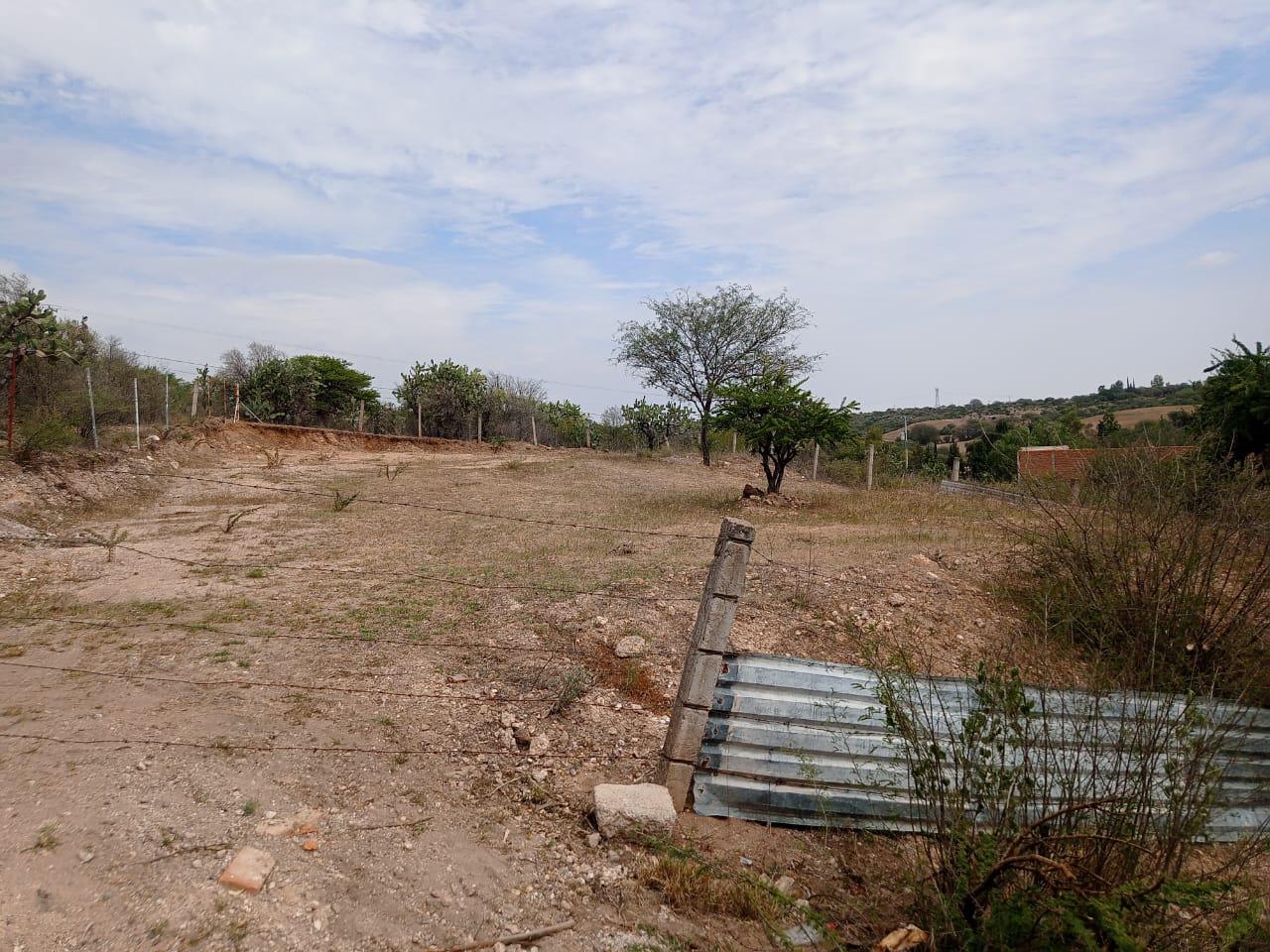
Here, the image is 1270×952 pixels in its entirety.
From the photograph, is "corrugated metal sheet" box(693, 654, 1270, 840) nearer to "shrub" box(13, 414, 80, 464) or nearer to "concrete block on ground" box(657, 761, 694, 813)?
"concrete block on ground" box(657, 761, 694, 813)

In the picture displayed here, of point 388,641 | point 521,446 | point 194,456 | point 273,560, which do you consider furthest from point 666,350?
point 388,641

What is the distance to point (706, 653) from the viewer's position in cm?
377

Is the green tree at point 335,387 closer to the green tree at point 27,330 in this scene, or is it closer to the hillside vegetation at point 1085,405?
the green tree at point 27,330

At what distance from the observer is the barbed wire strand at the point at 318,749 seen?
398 centimetres

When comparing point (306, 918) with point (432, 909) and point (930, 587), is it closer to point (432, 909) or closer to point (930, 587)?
point (432, 909)

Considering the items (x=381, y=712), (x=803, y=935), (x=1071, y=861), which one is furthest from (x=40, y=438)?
(x=1071, y=861)

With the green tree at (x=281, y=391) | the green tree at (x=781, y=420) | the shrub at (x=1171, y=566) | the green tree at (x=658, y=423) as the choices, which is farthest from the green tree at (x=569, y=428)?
the shrub at (x=1171, y=566)

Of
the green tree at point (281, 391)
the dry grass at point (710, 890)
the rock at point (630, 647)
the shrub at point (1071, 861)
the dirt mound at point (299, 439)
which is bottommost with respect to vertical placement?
the dry grass at point (710, 890)

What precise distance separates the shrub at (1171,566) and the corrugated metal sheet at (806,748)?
1.54 m

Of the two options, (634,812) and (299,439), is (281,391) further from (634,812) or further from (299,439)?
(634,812)

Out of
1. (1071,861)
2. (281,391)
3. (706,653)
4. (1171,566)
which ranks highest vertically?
(281,391)

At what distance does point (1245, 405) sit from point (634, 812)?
13368 mm

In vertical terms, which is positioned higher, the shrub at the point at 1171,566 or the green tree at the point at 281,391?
the green tree at the point at 281,391

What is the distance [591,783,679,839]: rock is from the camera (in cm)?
358
